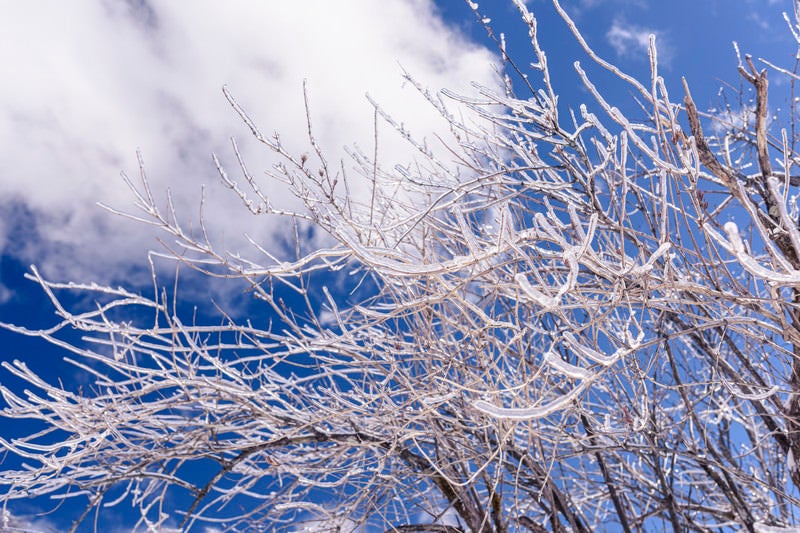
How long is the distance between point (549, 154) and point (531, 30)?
78cm

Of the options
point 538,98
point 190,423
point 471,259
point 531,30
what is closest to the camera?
point 471,259

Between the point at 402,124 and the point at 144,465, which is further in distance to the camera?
the point at 402,124

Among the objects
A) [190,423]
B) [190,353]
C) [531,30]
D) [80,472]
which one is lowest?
[80,472]

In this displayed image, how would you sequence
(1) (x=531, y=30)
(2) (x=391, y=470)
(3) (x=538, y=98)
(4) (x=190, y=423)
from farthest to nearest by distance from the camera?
(2) (x=391, y=470) → (4) (x=190, y=423) → (3) (x=538, y=98) → (1) (x=531, y=30)

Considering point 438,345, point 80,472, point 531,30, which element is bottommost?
point 80,472

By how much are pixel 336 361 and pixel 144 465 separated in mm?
1509

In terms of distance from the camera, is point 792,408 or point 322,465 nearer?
point 792,408

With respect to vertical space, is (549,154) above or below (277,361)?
above

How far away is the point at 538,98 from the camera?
403cm

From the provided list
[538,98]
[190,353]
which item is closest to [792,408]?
[538,98]

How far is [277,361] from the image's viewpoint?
4168mm

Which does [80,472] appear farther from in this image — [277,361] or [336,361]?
[336,361]

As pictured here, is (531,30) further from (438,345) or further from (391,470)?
(391,470)

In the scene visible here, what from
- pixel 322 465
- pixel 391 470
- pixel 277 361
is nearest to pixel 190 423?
pixel 277 361
